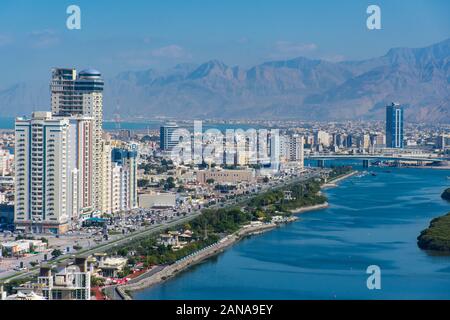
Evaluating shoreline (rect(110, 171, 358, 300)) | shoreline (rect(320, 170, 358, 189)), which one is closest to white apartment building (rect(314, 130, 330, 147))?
shoreline (rect(320, 170, 358, 189))

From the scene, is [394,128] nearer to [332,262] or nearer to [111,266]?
[332,262]

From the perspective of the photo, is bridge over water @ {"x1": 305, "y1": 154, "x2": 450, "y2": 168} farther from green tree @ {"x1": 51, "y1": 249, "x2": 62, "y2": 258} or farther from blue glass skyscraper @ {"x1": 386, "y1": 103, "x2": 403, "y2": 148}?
green tree @ {"x1": 51, "y1": 249, "x2": 62, "y2": 258}

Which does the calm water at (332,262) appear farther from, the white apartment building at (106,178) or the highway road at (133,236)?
the white apartment building at (106,178)

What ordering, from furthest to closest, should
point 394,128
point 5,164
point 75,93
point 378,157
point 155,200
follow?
point 394,128
point 378,157
point 5,164
point 155,200
point 75,93

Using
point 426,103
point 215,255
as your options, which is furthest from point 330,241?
point 426,103

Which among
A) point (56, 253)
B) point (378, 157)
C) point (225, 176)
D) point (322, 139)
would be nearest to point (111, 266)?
point (56, 253)

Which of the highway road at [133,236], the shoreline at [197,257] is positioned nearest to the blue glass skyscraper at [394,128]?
the highway road at [133,236]
